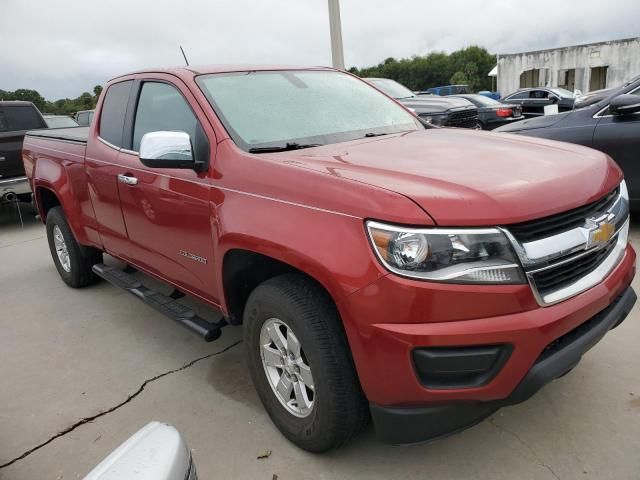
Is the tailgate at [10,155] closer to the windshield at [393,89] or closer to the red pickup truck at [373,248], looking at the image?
the red pickup truck at [373,248]

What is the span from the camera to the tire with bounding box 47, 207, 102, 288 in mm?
4613

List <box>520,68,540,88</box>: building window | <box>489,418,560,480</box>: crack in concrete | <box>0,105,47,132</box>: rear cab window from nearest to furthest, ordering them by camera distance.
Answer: <box>489,418,560,480</box>: crack in concrete, <box>0,105,47,132</box>: rear cab window, <box>520,68,540,88</box>: building window

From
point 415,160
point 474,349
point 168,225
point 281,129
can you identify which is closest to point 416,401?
point 474,349

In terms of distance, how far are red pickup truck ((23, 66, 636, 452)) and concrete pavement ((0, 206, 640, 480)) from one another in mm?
262

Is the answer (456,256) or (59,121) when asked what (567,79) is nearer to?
(59,121)

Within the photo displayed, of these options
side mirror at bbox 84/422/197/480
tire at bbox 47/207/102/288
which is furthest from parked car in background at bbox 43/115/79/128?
side mirror at bbox 84/422/197/480

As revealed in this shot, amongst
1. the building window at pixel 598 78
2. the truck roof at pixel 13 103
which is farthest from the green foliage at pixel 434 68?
the truck roof at pixel 13 103

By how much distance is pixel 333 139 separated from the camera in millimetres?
2775

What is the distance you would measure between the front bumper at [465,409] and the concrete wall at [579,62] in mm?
36726

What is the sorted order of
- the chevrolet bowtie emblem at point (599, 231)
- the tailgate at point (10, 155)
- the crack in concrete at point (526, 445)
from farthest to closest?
1. the tailgate at point (10, 155)
2. the crack in concrete at point (526, 445)
3. the chevrolet bowtie emblem at point (599, 231)

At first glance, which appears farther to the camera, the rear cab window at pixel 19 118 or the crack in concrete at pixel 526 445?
the rear cab window at pixel 19 118

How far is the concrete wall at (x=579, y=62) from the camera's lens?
116ft

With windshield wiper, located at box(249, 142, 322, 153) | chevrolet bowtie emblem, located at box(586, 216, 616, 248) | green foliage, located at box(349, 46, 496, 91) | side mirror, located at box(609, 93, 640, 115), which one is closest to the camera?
chevrolet bowtie emblem, located at box(586, 216, 616, 248)

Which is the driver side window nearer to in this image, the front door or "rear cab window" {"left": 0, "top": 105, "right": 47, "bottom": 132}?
the front door
